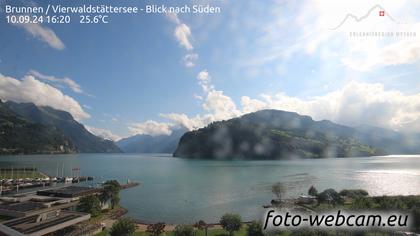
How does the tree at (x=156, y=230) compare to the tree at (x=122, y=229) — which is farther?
the tree at (x=156, y=230)

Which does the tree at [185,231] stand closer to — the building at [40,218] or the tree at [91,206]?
the building at [40,218]

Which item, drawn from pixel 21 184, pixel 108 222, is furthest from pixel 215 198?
pixel 21 184

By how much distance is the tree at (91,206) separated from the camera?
70.2 meters

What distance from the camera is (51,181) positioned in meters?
148

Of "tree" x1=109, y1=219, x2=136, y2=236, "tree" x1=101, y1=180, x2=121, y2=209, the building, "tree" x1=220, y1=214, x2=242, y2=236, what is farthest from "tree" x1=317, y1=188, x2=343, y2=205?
the building

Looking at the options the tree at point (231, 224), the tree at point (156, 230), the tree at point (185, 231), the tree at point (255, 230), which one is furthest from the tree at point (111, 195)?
the tree at point (255, 230)

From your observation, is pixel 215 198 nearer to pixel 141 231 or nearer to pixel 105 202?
pixel 105 202

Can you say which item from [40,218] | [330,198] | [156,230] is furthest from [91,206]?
[330,198]

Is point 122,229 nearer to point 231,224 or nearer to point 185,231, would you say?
point 185,231

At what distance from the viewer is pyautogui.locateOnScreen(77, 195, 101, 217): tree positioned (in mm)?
70250

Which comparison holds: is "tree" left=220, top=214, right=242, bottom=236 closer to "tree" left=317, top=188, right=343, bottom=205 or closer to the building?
the building

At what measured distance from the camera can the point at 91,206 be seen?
70.6 meters

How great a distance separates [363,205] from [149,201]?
6384 cm

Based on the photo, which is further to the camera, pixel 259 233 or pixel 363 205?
pixel 363 205
